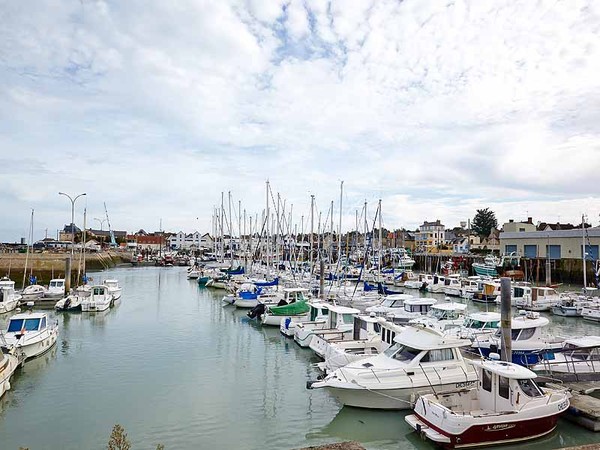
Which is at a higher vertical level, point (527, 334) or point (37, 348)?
point (527, 334)

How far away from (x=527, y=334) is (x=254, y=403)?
12875 mm

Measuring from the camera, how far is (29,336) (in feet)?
77.5

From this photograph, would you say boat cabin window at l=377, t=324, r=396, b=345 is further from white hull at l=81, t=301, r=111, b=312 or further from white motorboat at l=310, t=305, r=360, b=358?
white hull at l=81, t=301, r=111, b=312

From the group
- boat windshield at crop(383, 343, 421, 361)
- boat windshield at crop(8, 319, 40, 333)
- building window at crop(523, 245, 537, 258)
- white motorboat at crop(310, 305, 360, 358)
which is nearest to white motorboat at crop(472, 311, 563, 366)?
boat windshield at crop(383, 343, 421, 361)

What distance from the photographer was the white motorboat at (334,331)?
22.9 metres

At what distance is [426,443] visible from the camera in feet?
45.5

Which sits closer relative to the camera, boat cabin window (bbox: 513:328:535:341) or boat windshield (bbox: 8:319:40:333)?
boat cabin window (bbox: 513:328:535:341)

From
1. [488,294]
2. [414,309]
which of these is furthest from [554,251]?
[414,309]

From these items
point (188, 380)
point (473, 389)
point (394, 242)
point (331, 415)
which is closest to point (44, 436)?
point (188, 380)

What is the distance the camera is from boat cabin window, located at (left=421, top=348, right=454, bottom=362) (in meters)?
16.3

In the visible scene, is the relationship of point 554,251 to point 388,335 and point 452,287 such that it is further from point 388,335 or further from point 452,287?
point 388,335

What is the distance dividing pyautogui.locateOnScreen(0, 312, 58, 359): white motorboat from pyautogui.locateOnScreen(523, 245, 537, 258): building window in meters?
70.9

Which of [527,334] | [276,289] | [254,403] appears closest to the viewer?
[254,403]

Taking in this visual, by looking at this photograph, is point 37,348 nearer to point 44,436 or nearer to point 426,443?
point 44,436
